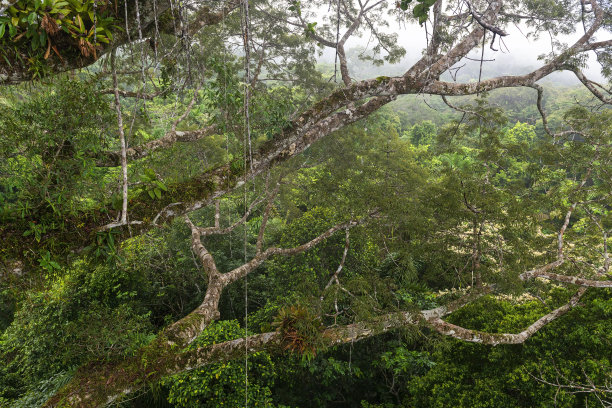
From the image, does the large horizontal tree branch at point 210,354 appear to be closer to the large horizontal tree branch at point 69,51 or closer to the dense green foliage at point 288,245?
the dense green foliage at point 288,245

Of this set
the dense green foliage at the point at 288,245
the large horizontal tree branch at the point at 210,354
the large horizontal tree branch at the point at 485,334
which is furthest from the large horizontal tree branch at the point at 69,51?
the large horizontal tree branch at the point at 485,334

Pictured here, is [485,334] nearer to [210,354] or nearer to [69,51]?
[210,354]

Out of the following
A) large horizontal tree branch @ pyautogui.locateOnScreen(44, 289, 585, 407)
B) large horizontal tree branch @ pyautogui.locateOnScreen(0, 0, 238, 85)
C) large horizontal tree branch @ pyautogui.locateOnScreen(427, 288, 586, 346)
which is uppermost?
large horizontal tree branch @ pyautogui.locateOnScreen(0, 0, 238, 85)

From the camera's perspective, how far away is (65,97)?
2.37 metres

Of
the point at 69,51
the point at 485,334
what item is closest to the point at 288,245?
the point at 485,334

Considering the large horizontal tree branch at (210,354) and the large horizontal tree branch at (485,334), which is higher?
the large horizontal tree branch at (210,354)

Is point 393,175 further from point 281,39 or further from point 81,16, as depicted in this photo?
point 81,16

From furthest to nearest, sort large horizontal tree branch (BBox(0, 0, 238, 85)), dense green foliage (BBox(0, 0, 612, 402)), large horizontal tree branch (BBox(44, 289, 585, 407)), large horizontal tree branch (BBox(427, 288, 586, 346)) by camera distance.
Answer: large horizontal tree branch (BBox(427, 288, 586, 346)) → large horizontal tree branch (BBox(44, 289, 585, 407)) → dense green foliage (BBox(0, 0, 612, 402)) → large horizontal tree branch (BBox(0, 0, 238, 85))

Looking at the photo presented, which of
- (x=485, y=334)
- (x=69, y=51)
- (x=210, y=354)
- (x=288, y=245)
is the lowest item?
(x=485, y=334)

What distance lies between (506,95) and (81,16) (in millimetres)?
33759

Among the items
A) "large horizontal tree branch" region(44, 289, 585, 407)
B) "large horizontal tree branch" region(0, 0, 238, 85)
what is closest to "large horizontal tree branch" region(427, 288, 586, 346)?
"large horizontal tree branch" region(44, 289, 585, 407)

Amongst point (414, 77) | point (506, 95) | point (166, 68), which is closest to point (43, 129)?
point (166, 68)

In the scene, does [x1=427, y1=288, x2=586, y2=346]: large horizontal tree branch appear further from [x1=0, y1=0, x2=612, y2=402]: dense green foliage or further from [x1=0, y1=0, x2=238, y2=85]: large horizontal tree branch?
[x1=0, y1=0, x2=238, y2=85]: large horizontal tree branch

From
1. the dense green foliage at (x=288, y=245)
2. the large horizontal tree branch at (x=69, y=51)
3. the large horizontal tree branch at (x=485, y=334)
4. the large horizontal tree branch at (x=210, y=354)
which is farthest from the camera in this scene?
the large horizontal tree branch at (x=485, y=334)
